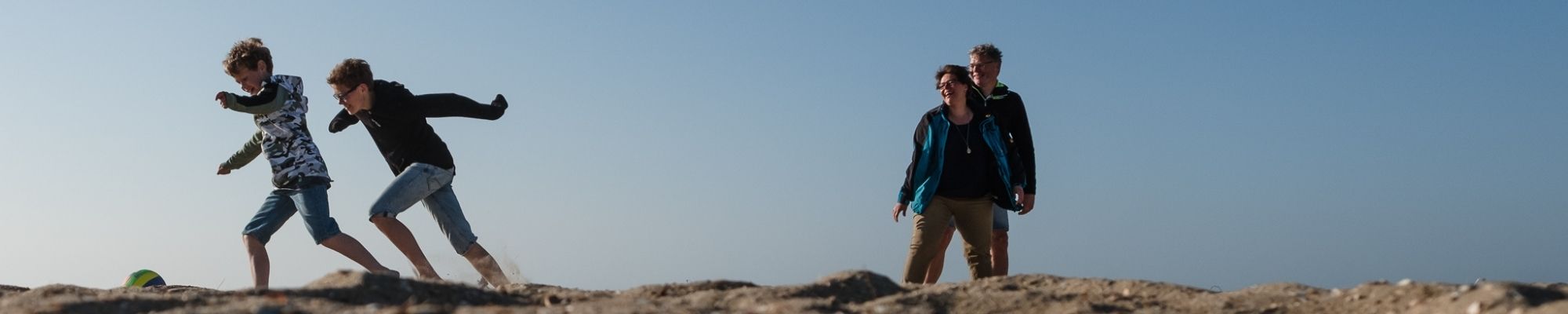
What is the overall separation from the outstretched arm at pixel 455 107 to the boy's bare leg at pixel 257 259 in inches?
49.9

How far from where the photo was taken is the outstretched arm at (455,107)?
25.7ft

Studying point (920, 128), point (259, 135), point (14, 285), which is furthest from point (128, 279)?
point (920, 128)

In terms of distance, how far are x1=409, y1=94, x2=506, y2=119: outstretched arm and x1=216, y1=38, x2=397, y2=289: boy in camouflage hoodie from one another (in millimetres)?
689

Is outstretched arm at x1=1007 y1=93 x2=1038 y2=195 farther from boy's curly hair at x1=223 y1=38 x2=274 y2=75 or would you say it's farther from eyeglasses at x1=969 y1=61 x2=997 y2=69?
boy's curly hair at x1=223 y1=38 x2=274 y2=75

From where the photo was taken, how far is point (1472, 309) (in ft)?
16.3

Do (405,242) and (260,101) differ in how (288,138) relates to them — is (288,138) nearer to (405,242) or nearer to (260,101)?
(260,101)

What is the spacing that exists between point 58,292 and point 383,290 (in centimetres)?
208

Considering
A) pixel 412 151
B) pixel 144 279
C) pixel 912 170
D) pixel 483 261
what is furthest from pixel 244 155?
pixel 912 170

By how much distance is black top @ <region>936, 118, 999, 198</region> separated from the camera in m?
7.26

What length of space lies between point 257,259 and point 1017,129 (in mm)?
4463

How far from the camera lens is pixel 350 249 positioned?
26.0 ft

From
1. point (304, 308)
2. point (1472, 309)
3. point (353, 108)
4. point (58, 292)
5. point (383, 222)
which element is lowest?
point (1472, 309)

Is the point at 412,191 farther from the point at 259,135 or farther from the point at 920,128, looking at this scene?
the point at 920,128

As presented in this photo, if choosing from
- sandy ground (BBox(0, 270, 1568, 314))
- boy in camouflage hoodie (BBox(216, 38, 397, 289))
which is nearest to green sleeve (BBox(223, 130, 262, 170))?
boy in camouflage hoodie (BBox(216, 38, 397, 289))
